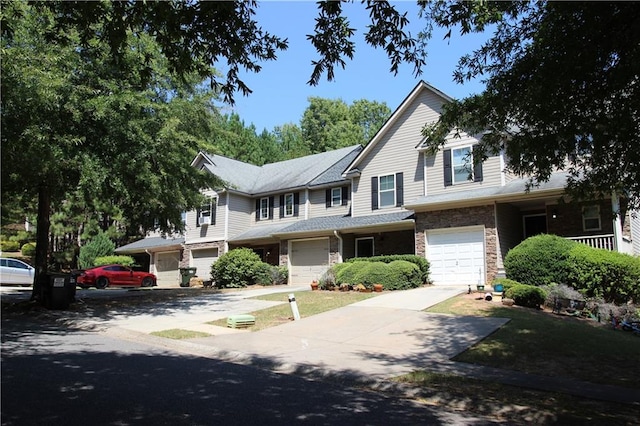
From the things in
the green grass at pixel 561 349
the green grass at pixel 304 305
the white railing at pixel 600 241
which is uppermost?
the white railing at pixel 600 241

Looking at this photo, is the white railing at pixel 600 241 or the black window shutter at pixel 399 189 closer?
the white railing at pixel 600 241

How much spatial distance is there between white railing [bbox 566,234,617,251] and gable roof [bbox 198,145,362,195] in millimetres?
12660

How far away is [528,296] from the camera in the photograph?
14.4 m

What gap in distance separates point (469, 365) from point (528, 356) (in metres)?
1.39

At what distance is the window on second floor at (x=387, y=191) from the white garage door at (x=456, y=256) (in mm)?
3100

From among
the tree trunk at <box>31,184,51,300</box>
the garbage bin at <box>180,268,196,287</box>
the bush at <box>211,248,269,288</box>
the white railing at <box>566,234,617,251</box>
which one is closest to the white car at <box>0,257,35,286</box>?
the garbage bin at <box>180,268,196,287</box>

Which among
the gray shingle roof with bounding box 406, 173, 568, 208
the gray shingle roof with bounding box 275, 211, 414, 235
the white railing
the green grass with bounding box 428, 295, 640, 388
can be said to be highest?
the gray shingle roof with bounding box 406, 173, 568, 208

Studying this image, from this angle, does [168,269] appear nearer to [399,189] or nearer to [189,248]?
[189,248]

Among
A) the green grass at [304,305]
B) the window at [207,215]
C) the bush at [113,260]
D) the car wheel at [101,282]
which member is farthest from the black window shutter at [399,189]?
the bush at [113,260]

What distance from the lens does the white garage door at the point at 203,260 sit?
31.3 m

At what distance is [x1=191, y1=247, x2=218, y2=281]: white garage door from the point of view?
3133 centimetres

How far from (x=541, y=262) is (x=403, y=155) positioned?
30.9 feet

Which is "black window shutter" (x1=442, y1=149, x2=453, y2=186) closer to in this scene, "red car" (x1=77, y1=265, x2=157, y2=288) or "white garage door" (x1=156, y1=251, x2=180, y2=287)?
"red car" (x1=77, y1=265, x2=157, y2=288)

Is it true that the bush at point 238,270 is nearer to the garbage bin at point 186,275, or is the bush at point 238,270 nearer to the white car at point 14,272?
the garbage bin at point 186,275
